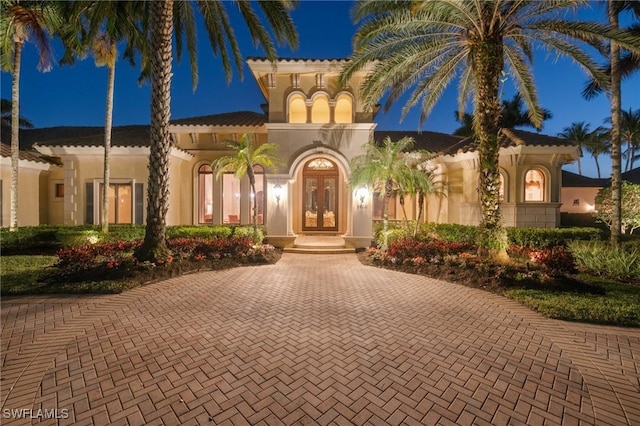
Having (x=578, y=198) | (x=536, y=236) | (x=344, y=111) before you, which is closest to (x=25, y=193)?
(x=344, y=111)

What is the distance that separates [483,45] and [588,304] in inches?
302

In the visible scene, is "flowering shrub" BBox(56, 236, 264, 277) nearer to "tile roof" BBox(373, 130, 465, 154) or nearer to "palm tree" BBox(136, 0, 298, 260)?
"palm tree" BBox(136, 0, 298, 260)

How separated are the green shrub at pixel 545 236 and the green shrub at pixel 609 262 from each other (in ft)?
6.23

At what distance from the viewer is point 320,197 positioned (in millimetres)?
16969

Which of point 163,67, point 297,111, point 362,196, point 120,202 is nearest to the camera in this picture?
point 163,67

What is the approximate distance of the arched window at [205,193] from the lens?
1700cm

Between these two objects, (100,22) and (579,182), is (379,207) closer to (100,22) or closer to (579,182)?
(100,22)

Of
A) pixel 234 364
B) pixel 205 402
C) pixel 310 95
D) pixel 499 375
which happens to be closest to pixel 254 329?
pixel 234 364

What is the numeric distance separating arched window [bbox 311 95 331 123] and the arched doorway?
2.77 m

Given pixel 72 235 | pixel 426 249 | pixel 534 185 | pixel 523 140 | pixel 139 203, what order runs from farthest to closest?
pixel 139 203 → pixel 534 185 → pixel 523 140 → pixel 72 235 → pixel 426 249

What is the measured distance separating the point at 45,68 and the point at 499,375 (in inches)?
763

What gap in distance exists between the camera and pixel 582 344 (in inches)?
187

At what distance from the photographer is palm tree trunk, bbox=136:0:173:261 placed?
30.0 feet

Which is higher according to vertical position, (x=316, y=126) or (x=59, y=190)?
(x=316, y=126)
